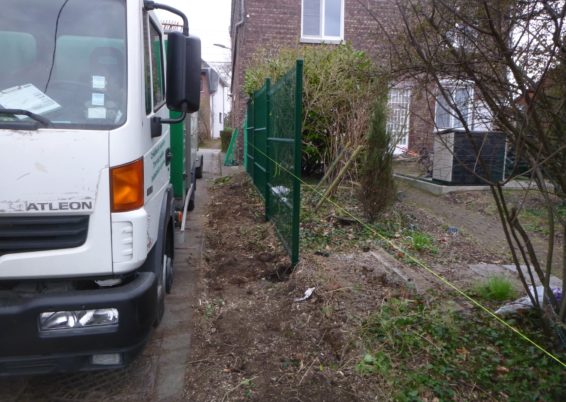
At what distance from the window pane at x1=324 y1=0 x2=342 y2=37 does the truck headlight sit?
1354 cm

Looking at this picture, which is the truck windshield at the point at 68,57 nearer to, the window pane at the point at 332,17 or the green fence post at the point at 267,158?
the green fence post at the point at 267,158

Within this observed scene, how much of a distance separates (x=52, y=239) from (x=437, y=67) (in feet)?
9.18

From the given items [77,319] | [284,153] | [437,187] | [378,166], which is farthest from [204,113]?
[77,319]

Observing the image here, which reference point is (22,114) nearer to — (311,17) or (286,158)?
(286,158)

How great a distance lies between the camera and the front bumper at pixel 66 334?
8.73 feet

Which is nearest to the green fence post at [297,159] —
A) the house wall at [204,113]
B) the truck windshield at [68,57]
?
the truck windshield at [68,57]

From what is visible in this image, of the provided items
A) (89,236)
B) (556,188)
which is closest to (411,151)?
(556,188)

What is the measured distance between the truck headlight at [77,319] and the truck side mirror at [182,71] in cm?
142

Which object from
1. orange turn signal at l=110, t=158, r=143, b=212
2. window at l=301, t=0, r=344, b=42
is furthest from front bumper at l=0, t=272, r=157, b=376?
window at l=301, t=0, r=344, b=42

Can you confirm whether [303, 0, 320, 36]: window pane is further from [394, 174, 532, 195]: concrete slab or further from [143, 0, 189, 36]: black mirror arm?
[143, 0, 189, 36]: black mirror arm

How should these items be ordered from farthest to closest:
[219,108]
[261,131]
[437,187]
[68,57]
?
[219,108]
[437,187]
[261,131]
[68,57]

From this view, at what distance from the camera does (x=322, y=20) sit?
14.8 m

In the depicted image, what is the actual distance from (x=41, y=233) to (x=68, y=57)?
112cm

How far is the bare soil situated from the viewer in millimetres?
3332
